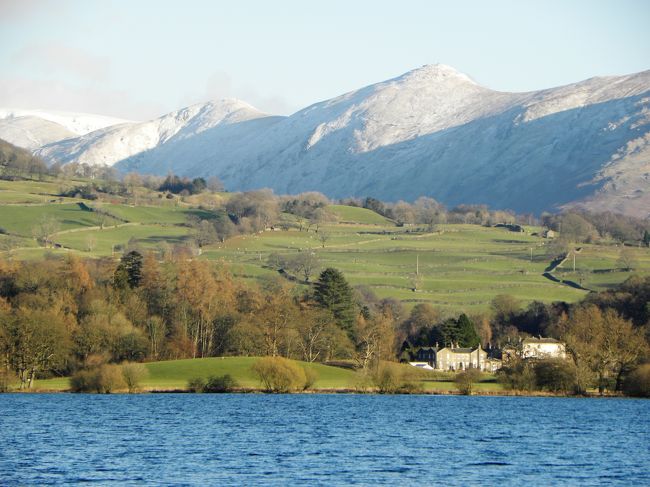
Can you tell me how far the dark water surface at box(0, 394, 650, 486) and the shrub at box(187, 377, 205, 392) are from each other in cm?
479

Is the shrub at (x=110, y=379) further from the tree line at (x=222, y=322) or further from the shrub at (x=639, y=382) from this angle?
the shrub at (x=639, y=382)

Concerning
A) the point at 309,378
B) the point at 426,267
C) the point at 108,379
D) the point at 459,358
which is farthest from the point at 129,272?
the point at 426,267

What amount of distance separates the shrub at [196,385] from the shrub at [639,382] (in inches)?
1329

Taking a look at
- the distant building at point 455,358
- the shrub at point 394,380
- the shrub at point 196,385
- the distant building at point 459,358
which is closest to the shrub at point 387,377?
the shrub at point 394,380

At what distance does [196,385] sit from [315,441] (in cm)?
3718

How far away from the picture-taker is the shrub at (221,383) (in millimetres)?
97125

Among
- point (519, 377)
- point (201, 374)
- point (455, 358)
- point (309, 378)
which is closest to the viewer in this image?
point (309, 378)

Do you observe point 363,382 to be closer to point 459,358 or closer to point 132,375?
point 132,375

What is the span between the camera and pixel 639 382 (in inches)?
3748

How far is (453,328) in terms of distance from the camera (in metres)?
136

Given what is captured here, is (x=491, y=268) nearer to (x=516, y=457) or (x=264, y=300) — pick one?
(x=264, y=300)

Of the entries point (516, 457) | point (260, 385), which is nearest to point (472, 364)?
point (260, 385)

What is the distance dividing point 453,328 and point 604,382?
34.9 m

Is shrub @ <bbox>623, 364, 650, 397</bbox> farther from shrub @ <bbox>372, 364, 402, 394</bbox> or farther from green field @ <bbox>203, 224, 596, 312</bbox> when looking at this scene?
green field @ <bbox>203, 224, 596, 312</bbox>
